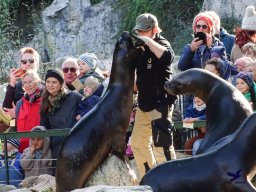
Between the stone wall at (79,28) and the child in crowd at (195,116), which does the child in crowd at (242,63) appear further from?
the stone wall at (79,28)

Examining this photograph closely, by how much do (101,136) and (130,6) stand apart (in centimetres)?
978

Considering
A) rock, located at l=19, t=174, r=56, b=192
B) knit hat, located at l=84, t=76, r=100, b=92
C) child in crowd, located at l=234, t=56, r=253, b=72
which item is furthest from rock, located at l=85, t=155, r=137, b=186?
child in crowd, located at l=234, t=56, r=253, b=72

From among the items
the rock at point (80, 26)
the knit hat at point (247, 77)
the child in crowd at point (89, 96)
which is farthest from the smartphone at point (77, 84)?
the rock at point (80, 26)

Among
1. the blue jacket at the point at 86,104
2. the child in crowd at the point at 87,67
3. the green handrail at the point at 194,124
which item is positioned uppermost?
the child in crowd at the point at 87,67

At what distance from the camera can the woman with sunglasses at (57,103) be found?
35.7 feet

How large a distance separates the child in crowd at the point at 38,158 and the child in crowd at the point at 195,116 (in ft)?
5.14

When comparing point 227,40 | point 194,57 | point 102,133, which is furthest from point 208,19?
point 102,133

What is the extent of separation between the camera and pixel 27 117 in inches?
448

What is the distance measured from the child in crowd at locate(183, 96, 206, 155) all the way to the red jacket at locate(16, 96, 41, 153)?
1.84m

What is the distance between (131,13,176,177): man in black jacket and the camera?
909cm

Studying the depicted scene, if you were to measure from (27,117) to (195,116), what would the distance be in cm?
210

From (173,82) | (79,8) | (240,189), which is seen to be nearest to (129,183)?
(173,82)

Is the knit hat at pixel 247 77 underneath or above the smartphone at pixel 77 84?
above

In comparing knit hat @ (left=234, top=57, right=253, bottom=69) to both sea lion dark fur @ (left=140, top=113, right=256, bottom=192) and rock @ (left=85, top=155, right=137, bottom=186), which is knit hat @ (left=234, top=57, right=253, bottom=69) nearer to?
rock @ (left=85, top=155, right=137, bottom=186)
